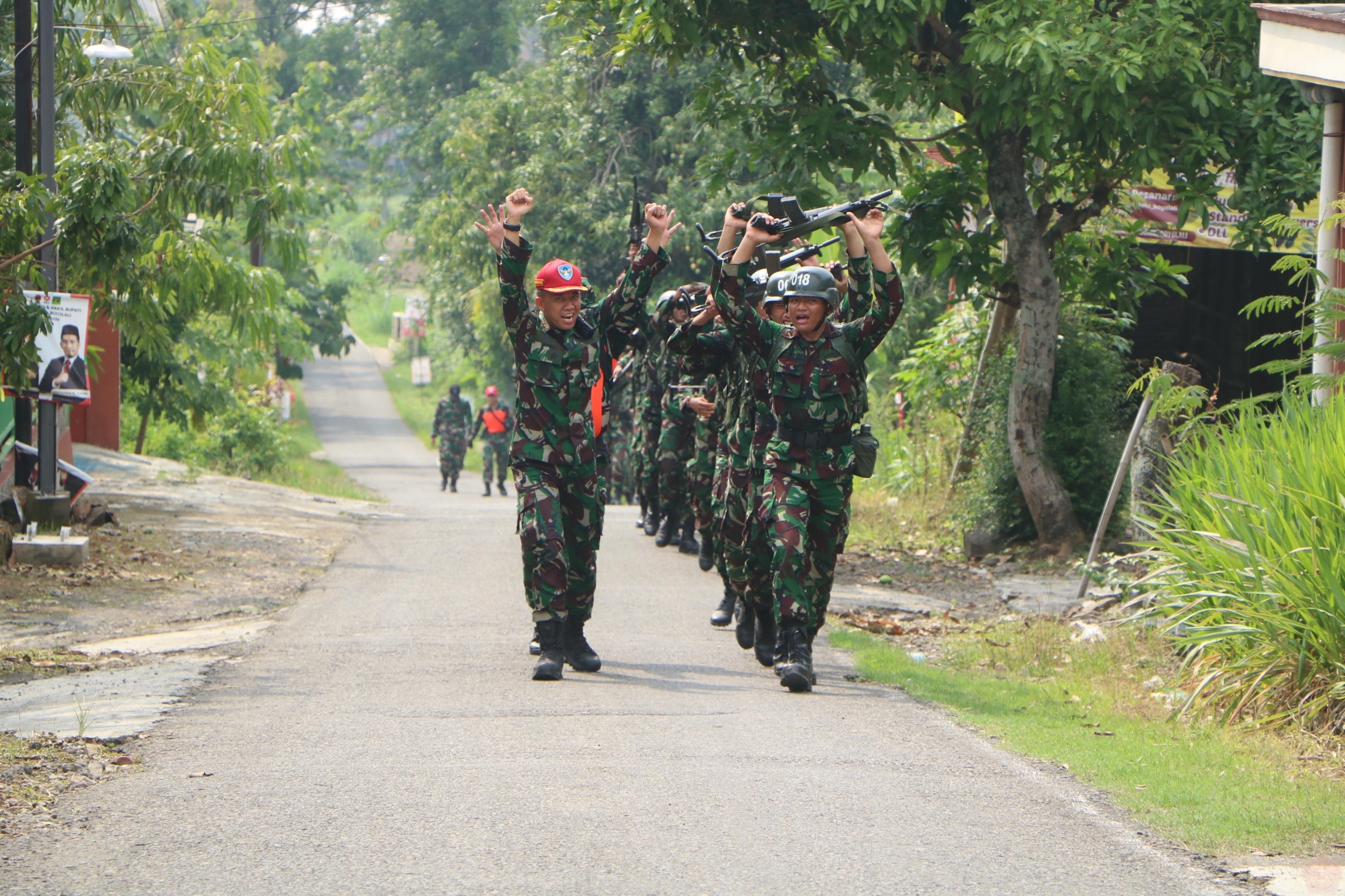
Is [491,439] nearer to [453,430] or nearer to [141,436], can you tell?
[453,430]

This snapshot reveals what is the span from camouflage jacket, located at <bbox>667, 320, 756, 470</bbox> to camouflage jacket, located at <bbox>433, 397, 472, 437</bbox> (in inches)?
793

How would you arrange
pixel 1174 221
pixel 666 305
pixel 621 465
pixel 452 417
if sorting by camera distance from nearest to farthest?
pixel 666 305 < pixel 1174 221 < pixel 621 465 < pixel 452 417

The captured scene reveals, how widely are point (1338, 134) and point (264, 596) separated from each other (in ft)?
26.2

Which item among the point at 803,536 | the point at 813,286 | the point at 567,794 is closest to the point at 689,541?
the point at 803,536

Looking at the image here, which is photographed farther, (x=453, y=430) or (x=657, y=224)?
(x=453, y=430)

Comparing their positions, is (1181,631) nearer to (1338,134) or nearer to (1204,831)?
(1204,831)

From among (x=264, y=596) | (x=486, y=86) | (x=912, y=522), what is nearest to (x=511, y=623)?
(x=264, y=596)

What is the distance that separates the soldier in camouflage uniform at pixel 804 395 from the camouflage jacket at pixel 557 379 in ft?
1.85

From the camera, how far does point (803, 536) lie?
7770 millimetres

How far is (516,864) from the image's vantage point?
473 cm

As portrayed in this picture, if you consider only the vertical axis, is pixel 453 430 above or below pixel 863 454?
below

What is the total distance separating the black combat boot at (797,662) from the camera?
7703 millimetres

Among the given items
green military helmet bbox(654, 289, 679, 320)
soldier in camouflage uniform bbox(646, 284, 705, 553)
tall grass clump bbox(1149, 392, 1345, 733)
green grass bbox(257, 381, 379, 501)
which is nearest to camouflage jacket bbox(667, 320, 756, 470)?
green military helmet bbox(654, 289, 679, 320)

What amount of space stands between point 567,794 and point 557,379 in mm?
2888
